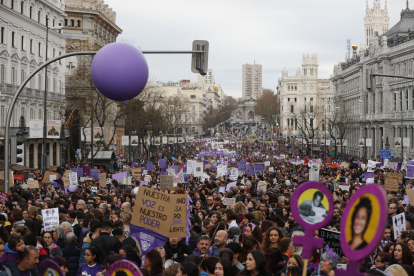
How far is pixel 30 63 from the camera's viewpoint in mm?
44406

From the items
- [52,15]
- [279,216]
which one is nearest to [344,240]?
[279,216]

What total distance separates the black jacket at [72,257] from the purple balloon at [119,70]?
2286mm

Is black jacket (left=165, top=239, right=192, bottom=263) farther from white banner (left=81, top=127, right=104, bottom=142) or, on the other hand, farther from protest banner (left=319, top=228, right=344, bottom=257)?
white banner (left=81, top=127, right=104, bottom=142)

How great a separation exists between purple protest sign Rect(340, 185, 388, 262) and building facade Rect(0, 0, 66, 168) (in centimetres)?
3706

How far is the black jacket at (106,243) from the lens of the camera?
8.17 meters

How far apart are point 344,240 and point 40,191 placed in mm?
16811

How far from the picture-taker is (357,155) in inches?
2953

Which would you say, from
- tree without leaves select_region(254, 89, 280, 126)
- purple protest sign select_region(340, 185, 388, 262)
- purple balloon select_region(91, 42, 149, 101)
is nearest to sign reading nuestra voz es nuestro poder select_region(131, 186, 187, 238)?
purple balloon select_region(91, 42, 149, 101)

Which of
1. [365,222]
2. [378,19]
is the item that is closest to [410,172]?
[365,222]

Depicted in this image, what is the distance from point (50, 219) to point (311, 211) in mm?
6217

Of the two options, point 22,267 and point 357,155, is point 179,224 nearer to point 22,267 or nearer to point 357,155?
point 22,267

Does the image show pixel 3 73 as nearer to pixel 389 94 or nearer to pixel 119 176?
pixel 119 176

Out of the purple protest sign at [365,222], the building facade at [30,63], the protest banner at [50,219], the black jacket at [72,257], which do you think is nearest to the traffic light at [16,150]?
the protest banner at [50,219]

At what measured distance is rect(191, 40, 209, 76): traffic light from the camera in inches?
465
